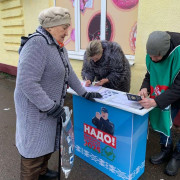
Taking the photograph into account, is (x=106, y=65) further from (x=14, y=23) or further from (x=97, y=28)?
(x=14, y=23)

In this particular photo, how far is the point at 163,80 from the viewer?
1.87 m

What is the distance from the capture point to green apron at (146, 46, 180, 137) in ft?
5.71

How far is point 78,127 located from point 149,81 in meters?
1.00

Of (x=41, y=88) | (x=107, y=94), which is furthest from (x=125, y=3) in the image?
(x=41, y=88)

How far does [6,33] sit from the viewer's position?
258 inches

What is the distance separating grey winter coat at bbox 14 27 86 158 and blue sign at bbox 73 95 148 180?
514 millimetres

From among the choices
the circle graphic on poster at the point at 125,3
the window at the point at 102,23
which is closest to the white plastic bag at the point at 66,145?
the window at the point at 102,23

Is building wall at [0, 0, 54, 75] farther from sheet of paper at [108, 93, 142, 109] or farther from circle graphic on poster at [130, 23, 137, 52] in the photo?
sheet of paper at [108, 93, 142, 109]

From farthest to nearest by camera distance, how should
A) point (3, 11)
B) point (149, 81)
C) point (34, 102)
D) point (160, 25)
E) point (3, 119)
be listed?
1. point (3, 11)
2. point (3, 119)
3. point (160, 25)
4. point (149, 81)
5. point (34, 102)

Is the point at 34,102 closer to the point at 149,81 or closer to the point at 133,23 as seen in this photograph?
the point at 149,81

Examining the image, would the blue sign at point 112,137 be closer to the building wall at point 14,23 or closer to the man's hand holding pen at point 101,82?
the man's hand holding pen at point 101,82

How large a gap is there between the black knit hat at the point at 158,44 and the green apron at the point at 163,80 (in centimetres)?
13

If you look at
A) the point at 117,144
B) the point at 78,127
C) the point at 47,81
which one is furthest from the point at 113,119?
the point at 47,81

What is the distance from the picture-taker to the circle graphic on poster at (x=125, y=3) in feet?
11.0
